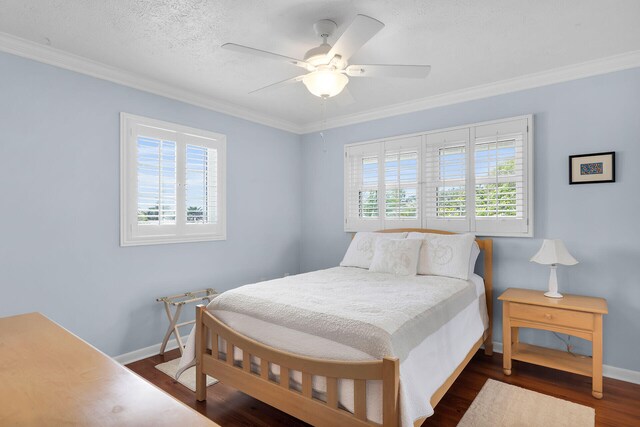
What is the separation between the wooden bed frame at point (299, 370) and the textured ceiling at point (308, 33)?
190 cm

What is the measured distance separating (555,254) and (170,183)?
336 centimetres

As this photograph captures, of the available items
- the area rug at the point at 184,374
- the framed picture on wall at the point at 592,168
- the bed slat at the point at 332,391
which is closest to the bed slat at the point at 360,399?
the bed slat at the point at 332,391

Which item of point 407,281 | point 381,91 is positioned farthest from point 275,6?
point 407,281

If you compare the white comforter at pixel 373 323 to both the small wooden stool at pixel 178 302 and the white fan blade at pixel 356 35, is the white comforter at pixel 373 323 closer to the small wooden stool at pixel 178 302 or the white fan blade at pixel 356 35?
the small wooden stool at pixel 178 302

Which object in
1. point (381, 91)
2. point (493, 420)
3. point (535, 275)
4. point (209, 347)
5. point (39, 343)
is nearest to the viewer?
point (39, 343)

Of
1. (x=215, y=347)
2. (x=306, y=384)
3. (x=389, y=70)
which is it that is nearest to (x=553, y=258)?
(x=389, y=70)

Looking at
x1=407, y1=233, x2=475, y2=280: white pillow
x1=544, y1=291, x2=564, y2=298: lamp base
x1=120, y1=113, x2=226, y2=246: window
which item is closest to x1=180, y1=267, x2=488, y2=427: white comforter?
x1=407, y1=233, x2=475, y2=280: white pillow

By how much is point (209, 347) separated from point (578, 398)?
2.60m

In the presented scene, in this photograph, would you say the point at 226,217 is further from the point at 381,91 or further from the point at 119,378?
the point at 119,378

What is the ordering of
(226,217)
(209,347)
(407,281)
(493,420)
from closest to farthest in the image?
1. (493,420)
2. (209,347)
3. (407,281)
4. (226,217)

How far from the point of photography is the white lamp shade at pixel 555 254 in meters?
2.72

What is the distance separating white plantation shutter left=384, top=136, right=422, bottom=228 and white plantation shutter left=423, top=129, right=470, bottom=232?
0.11m

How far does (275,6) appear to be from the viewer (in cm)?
206

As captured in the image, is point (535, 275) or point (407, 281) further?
point (535, 275)
